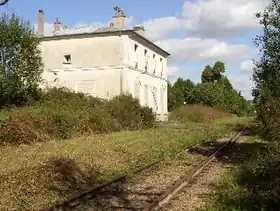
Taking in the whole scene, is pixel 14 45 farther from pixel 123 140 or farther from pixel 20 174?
pixel 20 174

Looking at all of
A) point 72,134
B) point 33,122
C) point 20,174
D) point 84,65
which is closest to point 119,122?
point 72,134

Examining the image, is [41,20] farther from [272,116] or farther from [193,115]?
[272,116]

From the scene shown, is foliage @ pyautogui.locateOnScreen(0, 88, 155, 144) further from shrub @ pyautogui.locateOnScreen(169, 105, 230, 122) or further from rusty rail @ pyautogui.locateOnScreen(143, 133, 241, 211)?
shrub @ pyautogui.locateOnScreen(169, 105, 230, 122)

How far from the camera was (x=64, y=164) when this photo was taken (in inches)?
524

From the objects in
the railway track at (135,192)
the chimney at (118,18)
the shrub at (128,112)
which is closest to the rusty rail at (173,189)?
the railway track at (135,192)

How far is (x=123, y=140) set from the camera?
864 inches

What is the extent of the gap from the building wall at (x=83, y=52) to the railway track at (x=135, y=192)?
91.0ft

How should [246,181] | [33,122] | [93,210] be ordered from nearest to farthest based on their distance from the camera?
1. [93,210]
2. [246,181]
3. [33,122]

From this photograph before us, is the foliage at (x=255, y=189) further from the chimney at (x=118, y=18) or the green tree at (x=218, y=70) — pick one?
the green tree at (x=218, y=70)

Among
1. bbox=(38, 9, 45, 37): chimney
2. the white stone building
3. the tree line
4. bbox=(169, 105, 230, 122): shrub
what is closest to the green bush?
the tree line

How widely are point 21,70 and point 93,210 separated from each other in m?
19.8

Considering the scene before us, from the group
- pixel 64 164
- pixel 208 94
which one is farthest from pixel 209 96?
pixel 64 164

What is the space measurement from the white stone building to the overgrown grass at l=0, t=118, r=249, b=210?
60.6 ft

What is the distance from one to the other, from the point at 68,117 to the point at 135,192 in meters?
13.4
